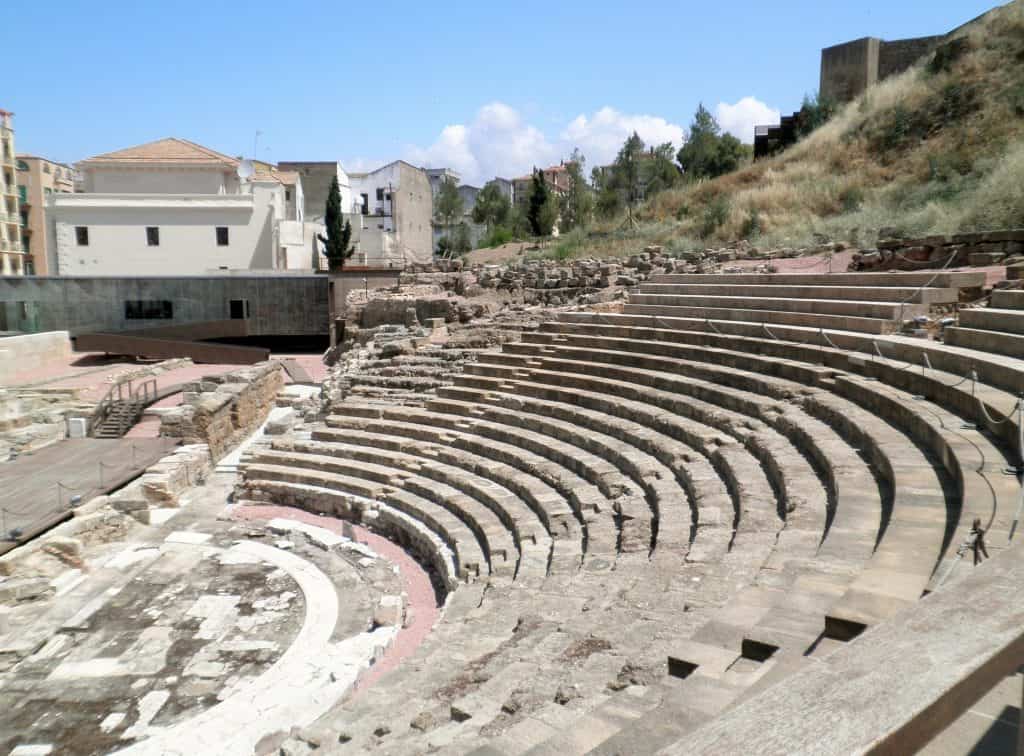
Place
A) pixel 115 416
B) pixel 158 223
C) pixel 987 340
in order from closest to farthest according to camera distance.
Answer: pixel 987 340 → pixel 115 416 → pixel 158 223

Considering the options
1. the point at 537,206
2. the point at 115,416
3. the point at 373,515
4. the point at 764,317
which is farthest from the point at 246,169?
the point at 764,317

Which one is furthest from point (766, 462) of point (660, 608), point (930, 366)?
point (660, 608)

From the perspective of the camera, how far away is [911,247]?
12500 mm

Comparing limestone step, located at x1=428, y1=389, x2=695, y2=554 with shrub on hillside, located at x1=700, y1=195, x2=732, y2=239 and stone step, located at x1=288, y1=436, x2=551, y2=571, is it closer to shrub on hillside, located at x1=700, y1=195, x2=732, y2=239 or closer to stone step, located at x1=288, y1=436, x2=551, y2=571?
stone step, located at x1=288, y1=436, x2=551, y2=571

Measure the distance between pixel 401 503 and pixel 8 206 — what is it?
41.8m

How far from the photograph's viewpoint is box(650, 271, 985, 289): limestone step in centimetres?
1018

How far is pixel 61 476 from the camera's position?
12.2 metres

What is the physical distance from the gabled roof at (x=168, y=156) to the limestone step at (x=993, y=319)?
3248 cm

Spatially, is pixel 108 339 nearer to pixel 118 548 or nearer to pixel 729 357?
pixel 118 548

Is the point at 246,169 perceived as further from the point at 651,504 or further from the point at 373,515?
the point at 651,504

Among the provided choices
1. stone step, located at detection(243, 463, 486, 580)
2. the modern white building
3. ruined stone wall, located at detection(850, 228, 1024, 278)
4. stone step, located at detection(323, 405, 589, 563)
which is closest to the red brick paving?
stone step, located at detection(243, 463, 486, 580)

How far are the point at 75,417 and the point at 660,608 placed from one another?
47.9 ft

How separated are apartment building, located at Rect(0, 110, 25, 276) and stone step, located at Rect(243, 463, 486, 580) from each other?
Answer: 36885 mm

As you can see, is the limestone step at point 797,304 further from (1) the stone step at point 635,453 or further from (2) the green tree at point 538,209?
(2) the green tree at point 538,209
